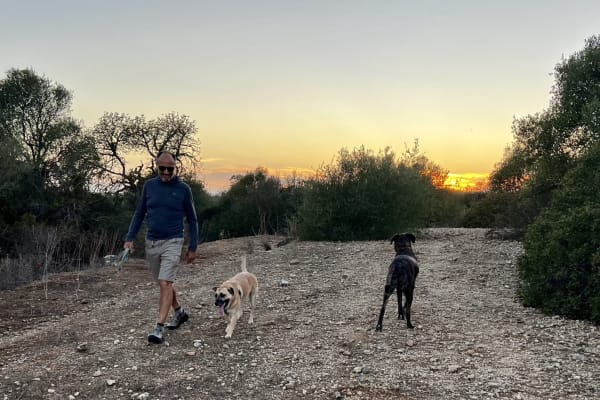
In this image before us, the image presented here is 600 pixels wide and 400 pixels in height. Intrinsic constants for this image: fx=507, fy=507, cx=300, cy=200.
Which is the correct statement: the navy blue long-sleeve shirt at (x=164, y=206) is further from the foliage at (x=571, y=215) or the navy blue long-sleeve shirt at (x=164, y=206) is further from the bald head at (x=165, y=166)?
the foliage at (x=571, y=215)

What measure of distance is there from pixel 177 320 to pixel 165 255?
1.09 meters

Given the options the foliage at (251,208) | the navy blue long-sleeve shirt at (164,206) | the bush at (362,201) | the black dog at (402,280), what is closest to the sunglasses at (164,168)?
the navy blue long-sleeve shirt at (164,206)

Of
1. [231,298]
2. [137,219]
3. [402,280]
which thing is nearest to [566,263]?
[402,280]

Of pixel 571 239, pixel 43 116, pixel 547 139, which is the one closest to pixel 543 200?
pixel 547 139

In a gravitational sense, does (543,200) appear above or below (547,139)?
below

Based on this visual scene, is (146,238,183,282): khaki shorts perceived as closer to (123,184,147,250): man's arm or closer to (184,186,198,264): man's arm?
(184,186,198,264): man's arm

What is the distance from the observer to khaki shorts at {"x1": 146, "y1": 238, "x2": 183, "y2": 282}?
5719 mm

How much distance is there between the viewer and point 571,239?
689 centimetres

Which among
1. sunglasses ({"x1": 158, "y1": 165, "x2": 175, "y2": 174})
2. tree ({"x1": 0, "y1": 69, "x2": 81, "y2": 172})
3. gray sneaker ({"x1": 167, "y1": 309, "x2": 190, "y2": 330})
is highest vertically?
tree ({"x1": 0, "y1": 69, "x2": 81, "y2": 172})

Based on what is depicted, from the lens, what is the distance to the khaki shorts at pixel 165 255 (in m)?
5.72

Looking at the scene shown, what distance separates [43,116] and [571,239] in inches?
1068

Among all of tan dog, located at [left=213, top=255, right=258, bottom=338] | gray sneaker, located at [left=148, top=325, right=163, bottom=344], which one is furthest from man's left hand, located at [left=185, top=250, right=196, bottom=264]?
gray sneaker, located at [left=148, top=325, right=163, bottom=344]

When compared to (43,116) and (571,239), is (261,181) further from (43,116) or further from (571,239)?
(571,239)

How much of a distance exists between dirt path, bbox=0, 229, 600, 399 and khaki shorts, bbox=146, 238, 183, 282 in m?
0.83
